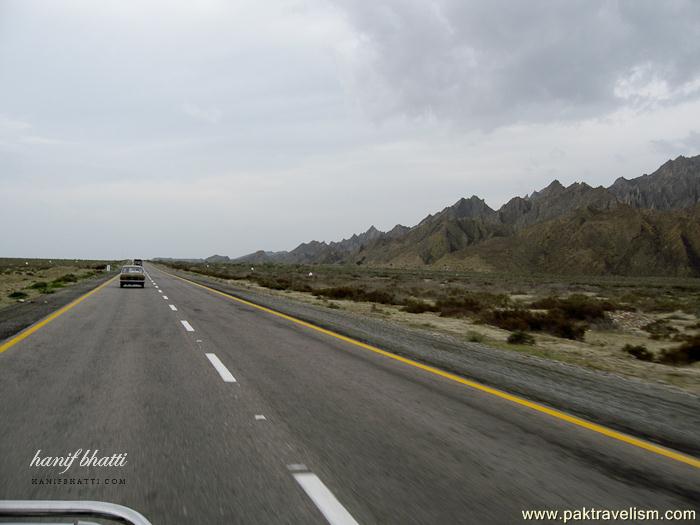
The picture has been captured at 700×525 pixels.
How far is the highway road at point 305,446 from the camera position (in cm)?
318

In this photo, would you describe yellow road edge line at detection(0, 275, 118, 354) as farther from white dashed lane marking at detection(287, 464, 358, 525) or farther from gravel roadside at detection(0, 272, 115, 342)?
white dashed lane marking at detection(287, 464, 358, 525)

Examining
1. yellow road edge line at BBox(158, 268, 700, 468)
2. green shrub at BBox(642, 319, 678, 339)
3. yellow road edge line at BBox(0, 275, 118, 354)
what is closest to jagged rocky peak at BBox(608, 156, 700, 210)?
green shrub at BBox(642, 319, 678, 339)

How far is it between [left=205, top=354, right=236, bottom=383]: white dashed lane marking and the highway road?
6 centimetres

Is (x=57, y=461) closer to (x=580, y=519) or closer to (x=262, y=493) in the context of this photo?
(x=262, y=493)

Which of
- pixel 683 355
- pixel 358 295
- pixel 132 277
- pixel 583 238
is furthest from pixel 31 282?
pixel 583 238

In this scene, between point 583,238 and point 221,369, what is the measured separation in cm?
10546

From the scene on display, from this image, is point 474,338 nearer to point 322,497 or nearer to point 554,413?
point 554,413

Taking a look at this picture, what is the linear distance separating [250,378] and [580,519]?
4.68m

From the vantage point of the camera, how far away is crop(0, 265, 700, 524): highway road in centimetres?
318

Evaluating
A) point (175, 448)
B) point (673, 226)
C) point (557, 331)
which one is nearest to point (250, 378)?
point (175, 448)

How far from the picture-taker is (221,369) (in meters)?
7.19

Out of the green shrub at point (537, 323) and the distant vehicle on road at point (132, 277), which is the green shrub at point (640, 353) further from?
the distant vehicle on road at point (132, 277)

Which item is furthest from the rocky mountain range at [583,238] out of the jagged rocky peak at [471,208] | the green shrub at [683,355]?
the green shrub at [683,355]

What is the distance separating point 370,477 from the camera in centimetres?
356
